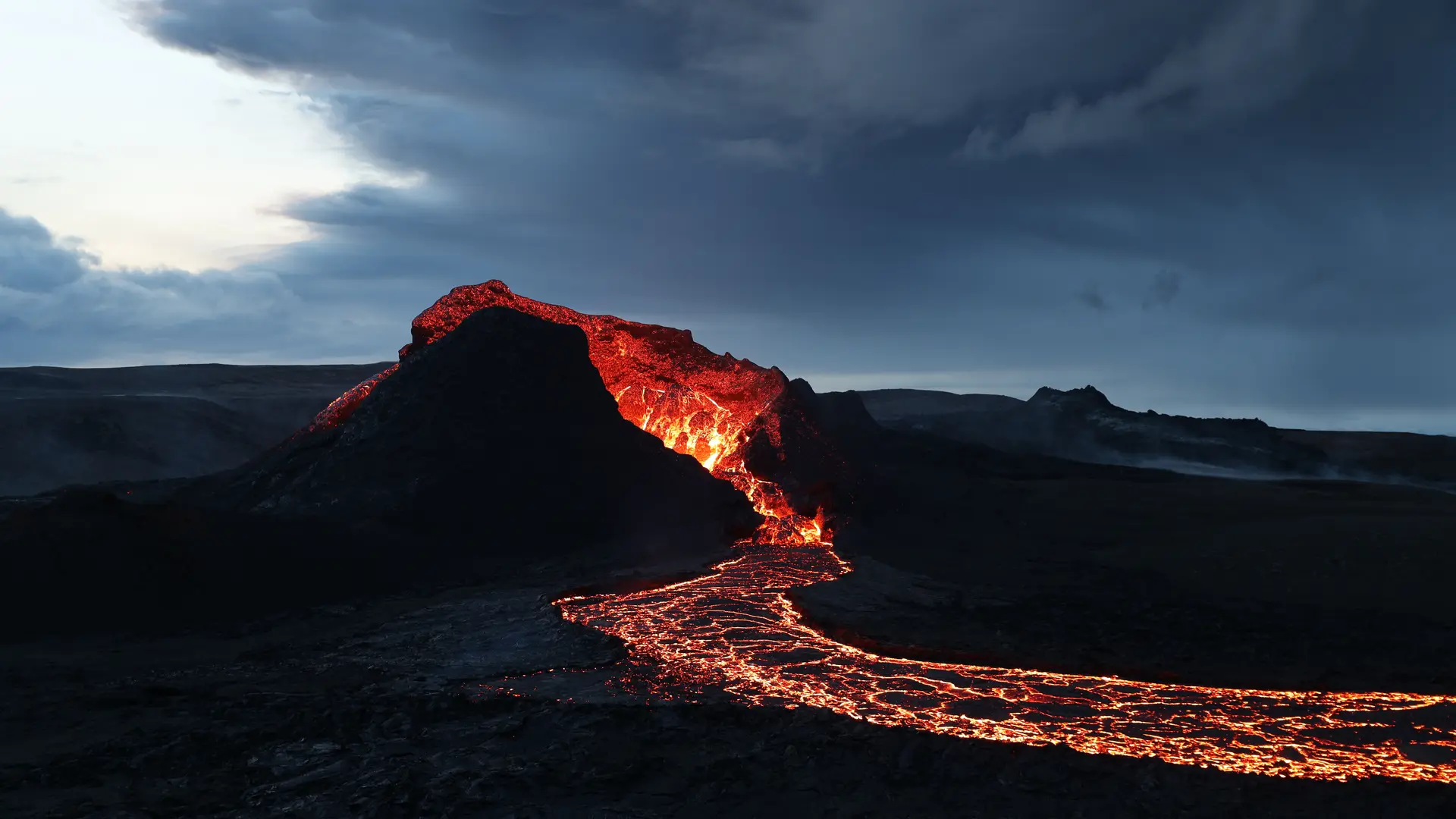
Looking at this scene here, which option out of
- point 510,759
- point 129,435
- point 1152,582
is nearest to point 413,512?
point 510,759

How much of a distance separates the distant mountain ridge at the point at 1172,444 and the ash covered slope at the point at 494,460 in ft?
82.0

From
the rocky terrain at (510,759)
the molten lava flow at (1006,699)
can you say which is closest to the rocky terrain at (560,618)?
the rocky terrain at (510,759)

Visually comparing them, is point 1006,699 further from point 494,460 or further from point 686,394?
point 686,394

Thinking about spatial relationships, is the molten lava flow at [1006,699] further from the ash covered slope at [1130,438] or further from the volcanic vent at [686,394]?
the ash covered slope at [1130,438]

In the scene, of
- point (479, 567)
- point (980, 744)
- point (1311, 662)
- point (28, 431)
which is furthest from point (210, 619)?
point (28, 431)

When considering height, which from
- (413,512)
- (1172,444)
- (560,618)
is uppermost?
(1172,444)

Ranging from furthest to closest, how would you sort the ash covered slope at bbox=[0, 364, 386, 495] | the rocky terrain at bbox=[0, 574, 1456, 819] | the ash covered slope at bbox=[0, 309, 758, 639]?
the ash covered slope at bbox=[0, 364, 386, 495]
the ash covered slope at bbox=[0, 309, 758, 639]
the rocky terrain at bbox=[0, 574, 1456, 819]

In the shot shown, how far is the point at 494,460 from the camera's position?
14.3 metres

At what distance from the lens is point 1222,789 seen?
525cm

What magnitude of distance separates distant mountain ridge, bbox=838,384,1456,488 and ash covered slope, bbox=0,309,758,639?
83.1 ft

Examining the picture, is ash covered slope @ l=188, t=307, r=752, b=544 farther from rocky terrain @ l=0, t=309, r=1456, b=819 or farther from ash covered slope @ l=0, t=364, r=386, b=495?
ash covered slope @ l=0, t=364, r=386, b=495

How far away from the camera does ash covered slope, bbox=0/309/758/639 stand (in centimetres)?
994

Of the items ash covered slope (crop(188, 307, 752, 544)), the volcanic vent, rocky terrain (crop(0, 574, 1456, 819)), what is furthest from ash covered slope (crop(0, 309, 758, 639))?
rocky terrain (crop(0, 574, 1456, 819))

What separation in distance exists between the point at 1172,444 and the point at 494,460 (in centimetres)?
3353
